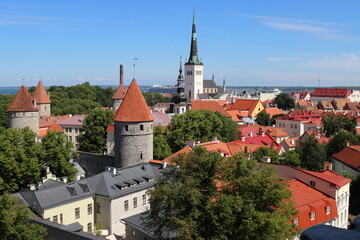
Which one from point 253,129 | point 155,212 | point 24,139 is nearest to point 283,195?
point 155,212

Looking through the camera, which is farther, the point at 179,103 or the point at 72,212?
the point at 179,103

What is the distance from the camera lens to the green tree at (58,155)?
101 feet

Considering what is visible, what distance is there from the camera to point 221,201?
48.6ft

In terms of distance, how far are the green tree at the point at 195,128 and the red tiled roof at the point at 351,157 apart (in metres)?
13.3

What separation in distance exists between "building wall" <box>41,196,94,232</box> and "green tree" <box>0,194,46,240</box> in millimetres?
5609

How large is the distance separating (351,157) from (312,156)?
11.6ft

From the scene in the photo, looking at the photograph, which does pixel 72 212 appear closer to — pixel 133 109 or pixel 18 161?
pixel 18 161

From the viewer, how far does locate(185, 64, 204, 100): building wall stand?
323ft

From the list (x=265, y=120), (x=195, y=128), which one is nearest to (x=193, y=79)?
(x=265, y=120)

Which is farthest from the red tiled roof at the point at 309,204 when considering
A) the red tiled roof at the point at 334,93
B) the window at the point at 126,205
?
the red tiled roof at the point at 334,93

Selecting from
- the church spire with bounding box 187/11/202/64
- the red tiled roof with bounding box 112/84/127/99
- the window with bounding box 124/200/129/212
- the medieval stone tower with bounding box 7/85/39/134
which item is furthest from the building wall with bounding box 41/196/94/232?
the church spire with bounding box 187/11/202/64

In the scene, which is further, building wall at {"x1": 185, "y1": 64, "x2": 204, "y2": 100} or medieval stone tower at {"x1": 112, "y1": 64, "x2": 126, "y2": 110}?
building wall at {"x1": 185, "y1": 64, "x2": 204, "y2": 100}

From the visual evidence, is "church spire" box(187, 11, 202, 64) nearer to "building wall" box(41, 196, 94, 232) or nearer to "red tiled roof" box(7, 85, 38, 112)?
"red tiled roof" box(7, 85, 38, 112)

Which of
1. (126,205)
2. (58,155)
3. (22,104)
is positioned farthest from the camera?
(22,104)
